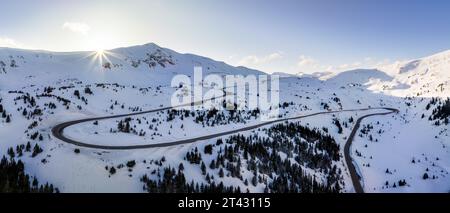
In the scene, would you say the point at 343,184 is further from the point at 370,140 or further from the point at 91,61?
the point at 91,61

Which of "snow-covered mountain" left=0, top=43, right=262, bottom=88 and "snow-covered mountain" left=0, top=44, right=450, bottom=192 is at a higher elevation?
"snow-covered mountain" left=0, top=43, right=262, bottom=88

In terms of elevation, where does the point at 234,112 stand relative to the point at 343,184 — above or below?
above

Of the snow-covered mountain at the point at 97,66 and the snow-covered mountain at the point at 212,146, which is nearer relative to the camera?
the snow-covered mountain at the point at 212,146

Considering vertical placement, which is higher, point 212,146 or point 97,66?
point 97,66

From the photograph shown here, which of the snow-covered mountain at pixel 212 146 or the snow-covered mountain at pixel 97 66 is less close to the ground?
the snow-covered mountain at pixel 97 66

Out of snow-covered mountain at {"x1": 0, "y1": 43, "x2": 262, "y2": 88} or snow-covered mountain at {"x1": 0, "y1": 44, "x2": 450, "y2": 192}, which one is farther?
snow-covered mountain at {"x1": 0, "y1": 43, "x2": 262, "y2": 88}

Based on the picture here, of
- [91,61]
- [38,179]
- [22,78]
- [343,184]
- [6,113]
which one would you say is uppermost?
[91,61]

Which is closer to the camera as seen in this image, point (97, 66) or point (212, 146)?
point (212, 146)
